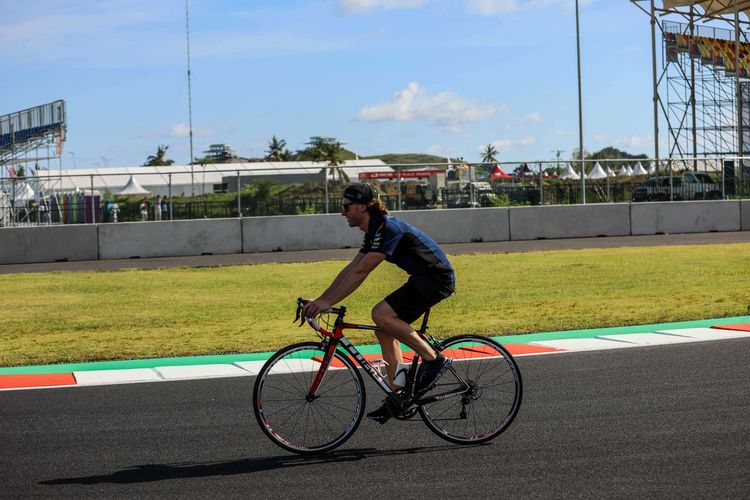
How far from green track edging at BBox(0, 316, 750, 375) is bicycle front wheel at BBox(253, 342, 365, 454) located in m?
4.38

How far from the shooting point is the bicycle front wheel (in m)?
6.72

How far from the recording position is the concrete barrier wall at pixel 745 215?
32.7 m

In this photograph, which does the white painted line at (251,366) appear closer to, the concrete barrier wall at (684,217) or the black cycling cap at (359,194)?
the black cycling cap at (359,194)

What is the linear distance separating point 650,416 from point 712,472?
5.39 feet

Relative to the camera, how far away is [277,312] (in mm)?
15297

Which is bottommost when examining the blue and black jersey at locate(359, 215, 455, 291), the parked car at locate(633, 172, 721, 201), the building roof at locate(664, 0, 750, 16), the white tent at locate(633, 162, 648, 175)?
the blue and black jersey at locate(359, 215, 455, 291)

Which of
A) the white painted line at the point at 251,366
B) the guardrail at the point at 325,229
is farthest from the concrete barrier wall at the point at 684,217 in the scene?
the white painted line at the point at 251,366

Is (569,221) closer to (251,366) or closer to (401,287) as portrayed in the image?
(251,366)

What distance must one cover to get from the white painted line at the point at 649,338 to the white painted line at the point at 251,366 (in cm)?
412

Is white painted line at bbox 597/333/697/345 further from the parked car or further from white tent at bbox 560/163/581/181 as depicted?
white tent at bbox 560/163/581/181

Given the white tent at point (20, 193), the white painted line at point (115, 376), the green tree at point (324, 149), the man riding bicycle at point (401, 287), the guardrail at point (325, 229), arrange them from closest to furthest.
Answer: the man riding bicycle at point (401, 287), the white painted line at point (115, 376), the white tent at point (20, 193), the guardrail at point (325, 229), the green tree at point (324, 149)

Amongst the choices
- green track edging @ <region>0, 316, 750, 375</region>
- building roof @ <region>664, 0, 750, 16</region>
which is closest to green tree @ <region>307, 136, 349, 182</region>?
building roof @ <region>664, 0, 750, 16</region>

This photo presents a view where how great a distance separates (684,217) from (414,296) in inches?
1065

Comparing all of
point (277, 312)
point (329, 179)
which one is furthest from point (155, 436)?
point (329, 179)
